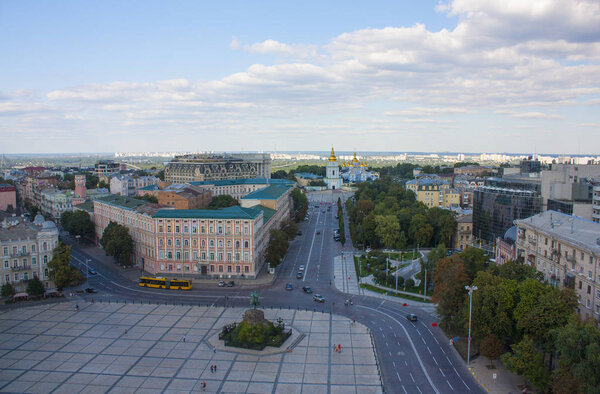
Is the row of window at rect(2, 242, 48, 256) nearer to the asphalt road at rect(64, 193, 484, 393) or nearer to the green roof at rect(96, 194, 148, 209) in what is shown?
the asphalt road at rect(64, 193, 484, 393)

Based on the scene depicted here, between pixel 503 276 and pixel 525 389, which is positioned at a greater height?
pixel 503 276

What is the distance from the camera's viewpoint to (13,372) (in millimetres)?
46375

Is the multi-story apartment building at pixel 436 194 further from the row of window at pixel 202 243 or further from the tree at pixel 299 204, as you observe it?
the row of window at pixel 202 243

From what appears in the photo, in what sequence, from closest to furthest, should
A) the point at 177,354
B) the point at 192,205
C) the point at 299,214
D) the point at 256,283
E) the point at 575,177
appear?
the point at 177,354 < the point at 256,283 < the point at 575,177 < the point at 192,205 < the point at 299,214

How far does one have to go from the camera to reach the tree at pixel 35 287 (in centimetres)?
6794

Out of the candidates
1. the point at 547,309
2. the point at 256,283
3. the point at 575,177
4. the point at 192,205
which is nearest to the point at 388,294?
the point at 256,283

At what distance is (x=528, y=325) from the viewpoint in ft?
139

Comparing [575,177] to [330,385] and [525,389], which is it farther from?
[330,385]

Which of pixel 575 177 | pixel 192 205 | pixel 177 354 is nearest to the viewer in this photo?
pixel 177 354

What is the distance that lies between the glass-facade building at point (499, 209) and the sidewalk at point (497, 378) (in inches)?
1746

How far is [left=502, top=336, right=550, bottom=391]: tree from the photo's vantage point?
39688mm

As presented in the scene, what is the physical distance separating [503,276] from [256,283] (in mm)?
39266

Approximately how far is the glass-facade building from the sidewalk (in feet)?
146

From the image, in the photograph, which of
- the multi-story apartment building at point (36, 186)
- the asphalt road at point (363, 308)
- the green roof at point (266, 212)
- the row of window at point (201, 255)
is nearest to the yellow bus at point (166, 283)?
the asphalt road at point (363, 308)
